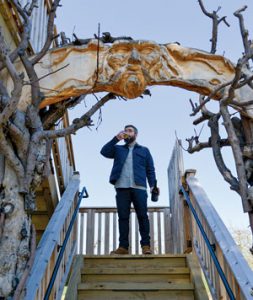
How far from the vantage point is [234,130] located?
377 centimetres

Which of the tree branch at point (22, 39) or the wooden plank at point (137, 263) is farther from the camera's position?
the wooden plank at point (137, 263)

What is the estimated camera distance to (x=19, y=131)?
331 centimetres

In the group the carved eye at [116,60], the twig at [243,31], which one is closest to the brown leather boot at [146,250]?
the carved eye at [116,60]

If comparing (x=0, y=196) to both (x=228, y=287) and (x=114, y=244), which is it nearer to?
(x=228, y=287)

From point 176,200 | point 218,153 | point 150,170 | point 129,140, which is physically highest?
point 129,140

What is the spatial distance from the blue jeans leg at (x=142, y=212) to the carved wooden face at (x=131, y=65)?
193 cm

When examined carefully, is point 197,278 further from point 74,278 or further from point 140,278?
point 74,278

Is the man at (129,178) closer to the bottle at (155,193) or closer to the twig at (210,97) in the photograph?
the bottle at (155,193)

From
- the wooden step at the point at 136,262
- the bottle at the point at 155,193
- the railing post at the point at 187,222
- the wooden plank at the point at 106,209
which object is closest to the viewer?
the wooden step at the point at 136,262

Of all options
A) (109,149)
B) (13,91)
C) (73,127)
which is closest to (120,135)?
(109,149)

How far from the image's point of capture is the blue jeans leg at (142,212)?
18.1 ft

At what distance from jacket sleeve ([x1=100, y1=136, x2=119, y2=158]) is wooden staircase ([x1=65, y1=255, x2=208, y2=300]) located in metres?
1.34

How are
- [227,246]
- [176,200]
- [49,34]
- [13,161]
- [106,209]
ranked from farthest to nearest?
[106,209], [176,200], [227,246], [49,34], [13,161]

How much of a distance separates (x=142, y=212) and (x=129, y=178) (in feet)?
1.46
